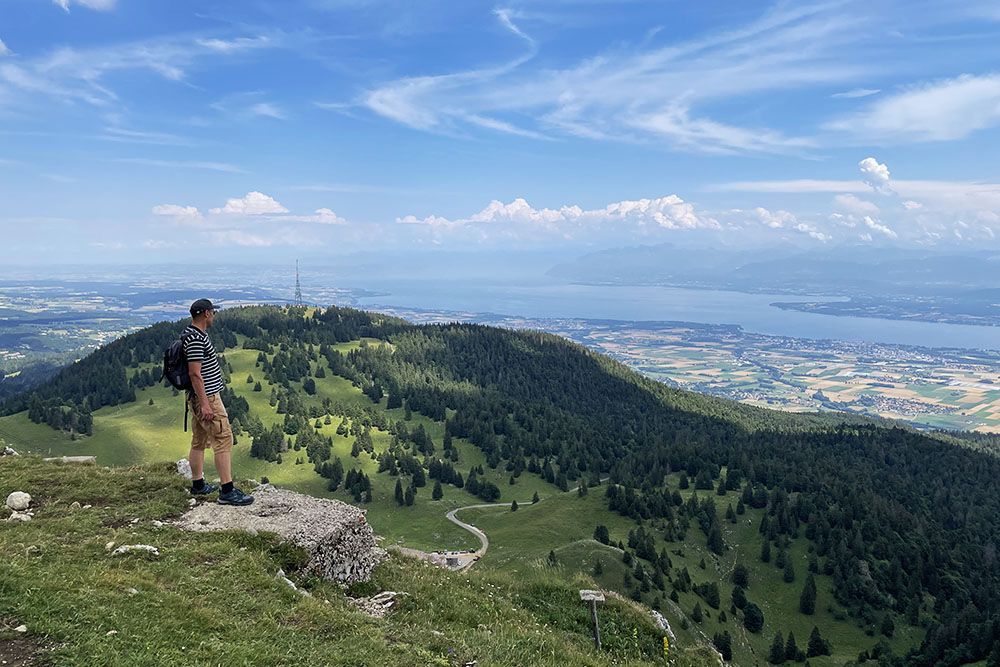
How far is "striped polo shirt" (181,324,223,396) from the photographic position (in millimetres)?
16500

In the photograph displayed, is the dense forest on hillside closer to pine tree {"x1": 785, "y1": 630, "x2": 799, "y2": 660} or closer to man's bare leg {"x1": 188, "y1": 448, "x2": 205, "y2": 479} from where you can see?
pine tree {"x1": 785, "y1": 630, "x2": 799, "y2": 660}

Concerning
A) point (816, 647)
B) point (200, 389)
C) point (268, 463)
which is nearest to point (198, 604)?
point (200, 389)

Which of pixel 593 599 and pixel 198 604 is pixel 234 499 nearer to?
pixel 198 604

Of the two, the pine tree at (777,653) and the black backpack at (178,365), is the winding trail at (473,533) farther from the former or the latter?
the black backpack at (178,365)

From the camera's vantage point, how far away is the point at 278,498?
67.7 ft

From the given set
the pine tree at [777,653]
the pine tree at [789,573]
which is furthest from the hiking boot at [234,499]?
the pine tree at [789,573]

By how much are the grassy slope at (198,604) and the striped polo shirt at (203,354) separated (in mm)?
4608

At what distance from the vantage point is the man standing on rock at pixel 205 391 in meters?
16.6

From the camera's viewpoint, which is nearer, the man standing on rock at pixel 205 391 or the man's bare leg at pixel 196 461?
the man standing on rock at pixel 205 391

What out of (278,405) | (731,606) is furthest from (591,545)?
(278,405)

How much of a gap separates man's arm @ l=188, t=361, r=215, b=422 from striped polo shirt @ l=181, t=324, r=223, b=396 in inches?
6.2

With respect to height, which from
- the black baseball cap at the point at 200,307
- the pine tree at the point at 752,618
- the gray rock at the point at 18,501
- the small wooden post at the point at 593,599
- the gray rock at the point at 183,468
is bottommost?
the pine tree at the point at 752,618

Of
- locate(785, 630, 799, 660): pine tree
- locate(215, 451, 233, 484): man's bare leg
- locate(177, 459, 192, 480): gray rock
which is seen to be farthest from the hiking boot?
locate(785, 630, 799, 660): pine tree

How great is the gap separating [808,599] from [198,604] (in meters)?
104
